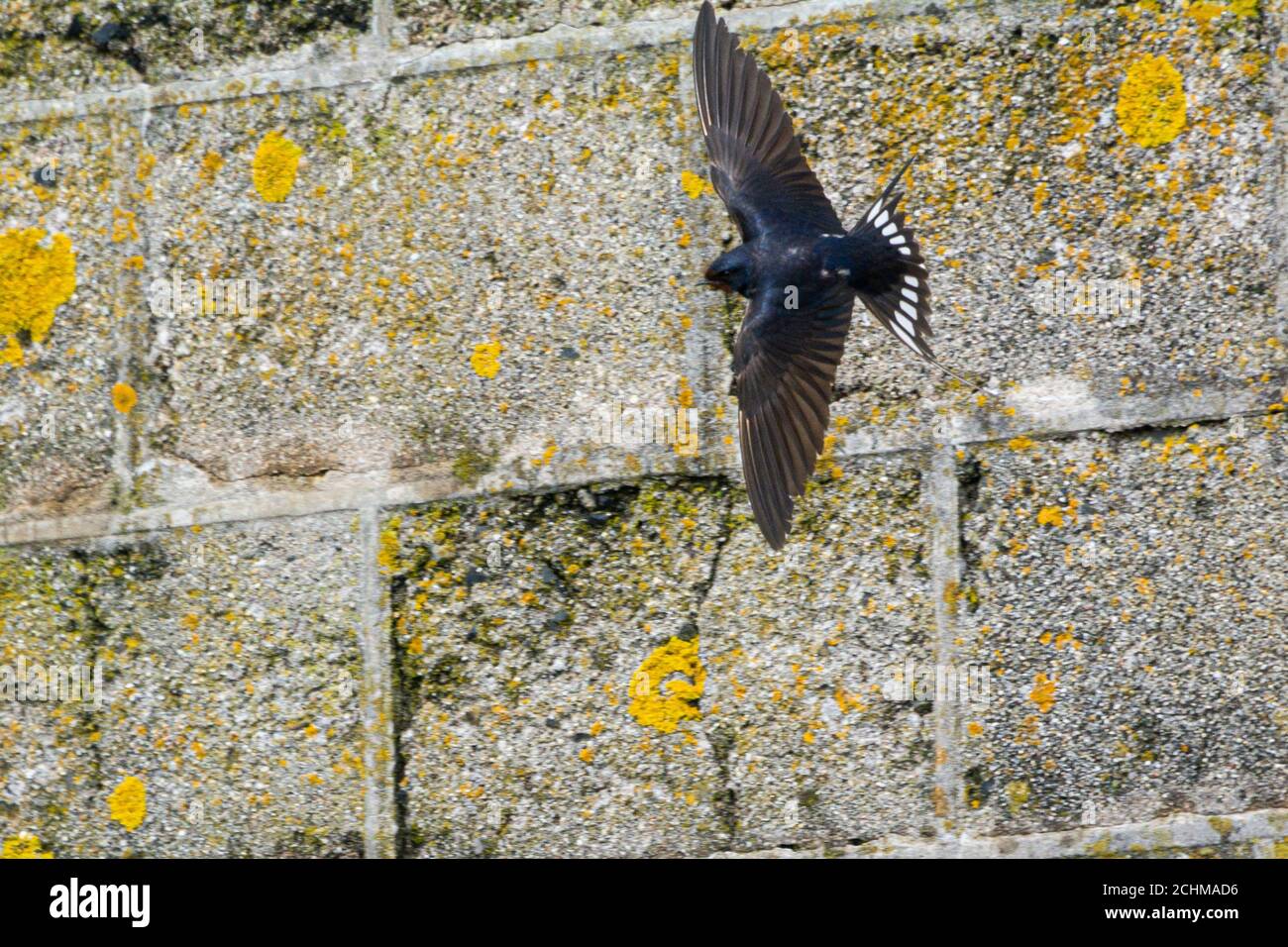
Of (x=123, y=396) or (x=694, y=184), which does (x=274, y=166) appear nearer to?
(x=123, y=396)

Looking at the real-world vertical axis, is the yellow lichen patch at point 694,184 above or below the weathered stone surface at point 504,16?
below

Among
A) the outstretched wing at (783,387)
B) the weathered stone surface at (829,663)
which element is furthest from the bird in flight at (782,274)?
the weathered stone surface at (829,663)

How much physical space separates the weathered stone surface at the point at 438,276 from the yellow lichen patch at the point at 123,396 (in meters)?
0.04

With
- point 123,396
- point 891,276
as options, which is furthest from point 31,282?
point 891,276

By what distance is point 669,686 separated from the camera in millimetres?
2336

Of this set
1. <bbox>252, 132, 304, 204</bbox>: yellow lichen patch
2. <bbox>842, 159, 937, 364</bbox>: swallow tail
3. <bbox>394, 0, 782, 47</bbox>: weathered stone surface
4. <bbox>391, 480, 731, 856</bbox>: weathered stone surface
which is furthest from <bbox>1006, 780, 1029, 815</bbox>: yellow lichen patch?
<bbox>252, 132, 304, 204</bbox>: yellow lichen patch

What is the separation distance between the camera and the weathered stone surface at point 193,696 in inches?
94.2

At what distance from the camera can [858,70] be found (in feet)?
7.54

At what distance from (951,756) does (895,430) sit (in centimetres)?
51

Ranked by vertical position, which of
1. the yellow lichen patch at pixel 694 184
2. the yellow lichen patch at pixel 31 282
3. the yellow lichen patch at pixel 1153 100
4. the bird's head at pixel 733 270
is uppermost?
the yellow lichen patch at pixel 1153 100

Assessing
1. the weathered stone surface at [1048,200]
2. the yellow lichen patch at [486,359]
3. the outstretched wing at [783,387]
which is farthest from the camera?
the yellow lichen patch at [486,359]

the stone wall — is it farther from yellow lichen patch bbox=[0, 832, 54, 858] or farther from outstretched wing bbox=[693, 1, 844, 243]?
outstretched wing bbox=[693, 1, 844, 243]

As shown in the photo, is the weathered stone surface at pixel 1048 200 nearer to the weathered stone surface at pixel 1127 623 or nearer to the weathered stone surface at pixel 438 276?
the weathered stone surface at pixel 1127 623

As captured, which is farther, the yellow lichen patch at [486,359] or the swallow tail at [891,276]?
the yellow lichen patch at [486,359]
